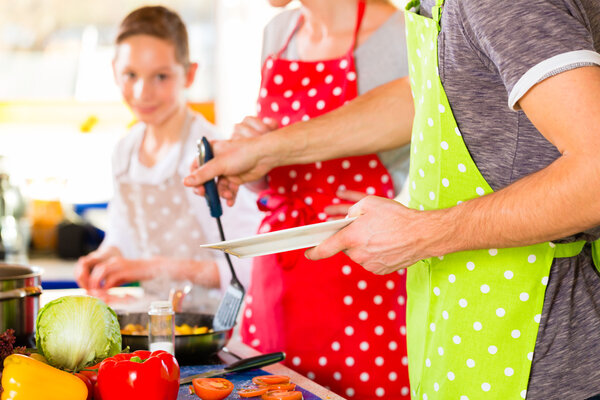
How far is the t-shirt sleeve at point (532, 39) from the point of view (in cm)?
77

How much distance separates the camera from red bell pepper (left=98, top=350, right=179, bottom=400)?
3.03 feet

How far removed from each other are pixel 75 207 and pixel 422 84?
3061 millimetres

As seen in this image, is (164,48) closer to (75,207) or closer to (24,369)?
(24,369)

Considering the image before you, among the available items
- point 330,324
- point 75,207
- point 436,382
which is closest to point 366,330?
point 330,324

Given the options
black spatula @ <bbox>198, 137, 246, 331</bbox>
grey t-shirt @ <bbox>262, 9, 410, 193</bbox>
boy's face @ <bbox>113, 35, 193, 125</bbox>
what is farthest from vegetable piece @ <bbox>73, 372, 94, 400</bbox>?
boy's face @ <bbox>113, 35, 193, 125</bbox>

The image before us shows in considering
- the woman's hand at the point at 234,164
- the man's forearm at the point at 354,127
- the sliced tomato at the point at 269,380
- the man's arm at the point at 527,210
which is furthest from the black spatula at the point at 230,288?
the man's arm at the point at 527,210

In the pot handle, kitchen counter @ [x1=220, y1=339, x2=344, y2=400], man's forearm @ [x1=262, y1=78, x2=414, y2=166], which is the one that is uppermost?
man's forearm @ [x1=262, y1=78, x2=414, y2=166]

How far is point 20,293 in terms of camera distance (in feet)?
4.14

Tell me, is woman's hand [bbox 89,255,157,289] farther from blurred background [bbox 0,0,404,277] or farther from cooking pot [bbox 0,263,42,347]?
blurred background [bbox 0,0,404,277]

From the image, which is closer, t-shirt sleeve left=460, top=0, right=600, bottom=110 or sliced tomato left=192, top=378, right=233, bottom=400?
t-shirt sleeve left=460, top=0, right=600, bottom=110

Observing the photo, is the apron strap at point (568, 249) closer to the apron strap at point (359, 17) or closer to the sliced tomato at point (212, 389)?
the sliced tomato at point (212, 389)

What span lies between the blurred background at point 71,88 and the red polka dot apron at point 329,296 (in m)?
1.99

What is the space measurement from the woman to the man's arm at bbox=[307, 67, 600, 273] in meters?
1.05

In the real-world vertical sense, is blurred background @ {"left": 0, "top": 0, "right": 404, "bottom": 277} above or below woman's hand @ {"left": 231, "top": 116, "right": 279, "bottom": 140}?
above
